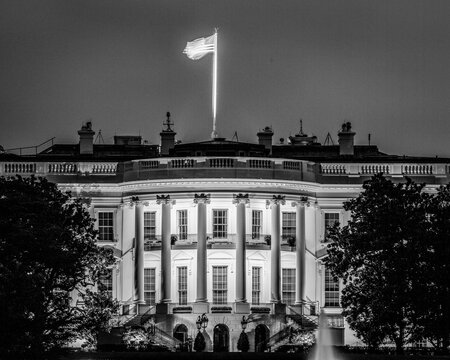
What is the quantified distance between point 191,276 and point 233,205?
4773 mm

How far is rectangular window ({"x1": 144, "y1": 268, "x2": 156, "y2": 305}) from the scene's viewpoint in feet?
379

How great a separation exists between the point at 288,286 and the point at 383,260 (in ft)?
55.2

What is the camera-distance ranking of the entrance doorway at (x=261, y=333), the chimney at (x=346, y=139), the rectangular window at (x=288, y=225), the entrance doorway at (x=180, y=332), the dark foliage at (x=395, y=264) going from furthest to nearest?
the chimney at (x=346, y=139) → the rectangular window at (x=288, y=225) → the entrance doorway at (x=180, y=332) → the entrance doorway at (x=261, y=333) → the dark foliage at (x=395, y=264)

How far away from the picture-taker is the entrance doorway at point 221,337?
11041 centimetres

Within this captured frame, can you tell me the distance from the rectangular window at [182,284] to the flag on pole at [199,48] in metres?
13.9

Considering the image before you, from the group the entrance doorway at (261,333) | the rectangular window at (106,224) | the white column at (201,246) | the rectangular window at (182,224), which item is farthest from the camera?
the rectangular window at (106,224)

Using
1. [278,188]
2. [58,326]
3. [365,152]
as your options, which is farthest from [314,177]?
[58,326]

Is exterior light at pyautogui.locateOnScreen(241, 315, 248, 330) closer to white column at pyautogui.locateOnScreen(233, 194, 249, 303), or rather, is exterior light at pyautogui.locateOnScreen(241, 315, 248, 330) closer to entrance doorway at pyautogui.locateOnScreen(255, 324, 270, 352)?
entrance doorway at pyautogui.locateOnScreen(255, 324, 270, 352)

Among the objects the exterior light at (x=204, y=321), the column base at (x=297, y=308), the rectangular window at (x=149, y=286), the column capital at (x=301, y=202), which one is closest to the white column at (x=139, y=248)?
the rectangular window at (x=149, y=286)

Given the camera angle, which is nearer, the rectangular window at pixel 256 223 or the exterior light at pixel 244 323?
the exterior light at pixel 244 323

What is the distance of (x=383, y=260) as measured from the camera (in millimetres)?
99375

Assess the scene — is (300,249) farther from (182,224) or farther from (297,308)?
(182,224)

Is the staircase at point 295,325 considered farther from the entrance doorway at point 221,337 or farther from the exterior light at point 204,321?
the exterior light at point 204,321

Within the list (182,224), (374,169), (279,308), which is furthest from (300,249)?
(374,169)
